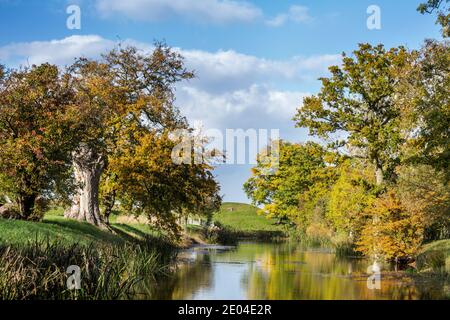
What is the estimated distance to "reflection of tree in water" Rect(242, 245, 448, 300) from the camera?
1989 cm

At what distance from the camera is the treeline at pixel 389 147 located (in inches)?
1085

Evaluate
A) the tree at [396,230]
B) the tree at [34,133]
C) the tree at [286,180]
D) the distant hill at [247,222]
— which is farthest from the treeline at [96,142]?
the distant hill at [247,222]

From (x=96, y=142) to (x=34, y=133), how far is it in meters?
4.62

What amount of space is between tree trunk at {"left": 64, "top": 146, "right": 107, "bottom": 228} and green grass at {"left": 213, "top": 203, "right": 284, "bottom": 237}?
38.7 metres

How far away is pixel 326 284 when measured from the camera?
75.9ft

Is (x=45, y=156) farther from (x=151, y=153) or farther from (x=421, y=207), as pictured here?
(x=421, y=207)

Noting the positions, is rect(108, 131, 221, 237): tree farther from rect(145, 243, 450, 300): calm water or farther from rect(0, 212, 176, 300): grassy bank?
rect(0, 212, 176, 300): grassy bank

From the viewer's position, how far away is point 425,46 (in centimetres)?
2919

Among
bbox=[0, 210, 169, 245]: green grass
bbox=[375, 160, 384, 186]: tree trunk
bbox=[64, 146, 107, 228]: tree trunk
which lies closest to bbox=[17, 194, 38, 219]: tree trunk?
bbox=[0, 210, 169, 245]: green grass

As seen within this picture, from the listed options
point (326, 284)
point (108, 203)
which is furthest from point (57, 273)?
point (108, 203)

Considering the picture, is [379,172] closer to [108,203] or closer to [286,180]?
[108,203]

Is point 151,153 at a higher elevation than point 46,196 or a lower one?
higher

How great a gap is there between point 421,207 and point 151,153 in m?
14.9

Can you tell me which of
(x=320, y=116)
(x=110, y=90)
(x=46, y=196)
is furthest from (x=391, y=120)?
(x=46, y=196)
